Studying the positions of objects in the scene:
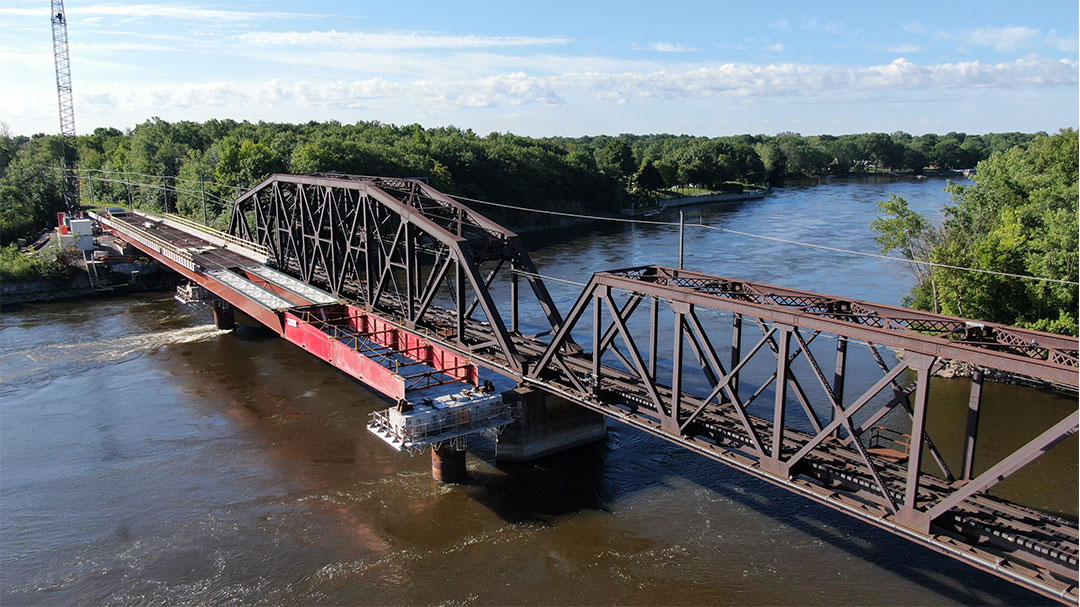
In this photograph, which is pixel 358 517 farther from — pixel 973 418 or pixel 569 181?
pixel 569 181

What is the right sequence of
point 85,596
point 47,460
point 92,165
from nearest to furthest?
point 85,596
point 47,460
point 92,165

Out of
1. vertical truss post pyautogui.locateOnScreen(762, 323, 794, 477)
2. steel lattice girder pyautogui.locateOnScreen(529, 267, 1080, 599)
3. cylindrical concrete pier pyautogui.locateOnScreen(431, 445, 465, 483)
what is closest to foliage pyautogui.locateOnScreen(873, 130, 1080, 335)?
steel lattice girder pyautogui.locateOnScreen(529, 267, 1080, 599)

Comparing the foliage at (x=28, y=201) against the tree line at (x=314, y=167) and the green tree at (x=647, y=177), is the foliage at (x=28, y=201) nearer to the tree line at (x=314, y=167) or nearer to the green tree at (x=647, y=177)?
the tree line at (x=314, y=167)

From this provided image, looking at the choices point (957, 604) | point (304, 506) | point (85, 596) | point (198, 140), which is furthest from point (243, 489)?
point (198, 140)

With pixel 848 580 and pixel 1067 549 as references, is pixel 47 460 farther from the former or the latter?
pixel 1067 549

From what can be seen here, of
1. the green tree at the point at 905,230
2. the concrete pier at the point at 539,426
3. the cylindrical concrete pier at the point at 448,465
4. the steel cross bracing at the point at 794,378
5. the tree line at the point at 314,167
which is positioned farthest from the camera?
the tree line at the point at 314,167

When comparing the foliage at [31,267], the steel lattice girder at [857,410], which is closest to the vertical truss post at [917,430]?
the steel lattice girder at [857,410]

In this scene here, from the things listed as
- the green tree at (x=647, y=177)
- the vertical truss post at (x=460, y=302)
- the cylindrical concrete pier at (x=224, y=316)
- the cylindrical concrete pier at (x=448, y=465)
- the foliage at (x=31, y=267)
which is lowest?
the cylindrical concrete pier at (x=448, y=465)
